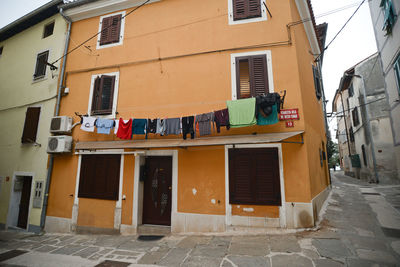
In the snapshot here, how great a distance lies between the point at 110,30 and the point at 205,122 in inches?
252

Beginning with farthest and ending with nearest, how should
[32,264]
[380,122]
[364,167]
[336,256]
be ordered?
[364,167] → [380,122] → [32,264] → [336,256]

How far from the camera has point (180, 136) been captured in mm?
6789

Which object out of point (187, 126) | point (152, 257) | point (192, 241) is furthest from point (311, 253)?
point (187, 126)

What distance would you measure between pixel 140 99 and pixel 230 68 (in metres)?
3.60

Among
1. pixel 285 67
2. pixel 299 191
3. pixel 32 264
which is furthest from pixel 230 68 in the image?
pixel 32 264

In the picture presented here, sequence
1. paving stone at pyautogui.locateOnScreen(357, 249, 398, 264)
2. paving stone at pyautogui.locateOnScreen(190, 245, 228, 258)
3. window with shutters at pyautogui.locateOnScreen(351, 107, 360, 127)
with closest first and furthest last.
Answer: paving stone at pyautogui.locateOnScreen(357, 249, 398, 264), paving stone at pyautogui.locateOnScreen(190, 245, 228, 258), window with shutters at pyautogui.locateOnScreen(351, 107, 360, 127)

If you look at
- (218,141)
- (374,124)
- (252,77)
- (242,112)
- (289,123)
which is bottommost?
(218,141)

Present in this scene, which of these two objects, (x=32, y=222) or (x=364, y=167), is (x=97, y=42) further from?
(x=364, y=167)

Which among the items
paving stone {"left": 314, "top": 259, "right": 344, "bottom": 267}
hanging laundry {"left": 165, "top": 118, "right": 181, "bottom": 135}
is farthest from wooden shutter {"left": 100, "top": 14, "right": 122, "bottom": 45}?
paving stone {"left": 314, "top": 259, "right": 344, "bottom": 267}

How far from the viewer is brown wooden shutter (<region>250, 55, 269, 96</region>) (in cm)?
632

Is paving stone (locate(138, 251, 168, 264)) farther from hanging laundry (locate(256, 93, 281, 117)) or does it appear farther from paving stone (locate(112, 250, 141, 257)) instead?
hanging laundry (locate(256, 93, 281, 117))

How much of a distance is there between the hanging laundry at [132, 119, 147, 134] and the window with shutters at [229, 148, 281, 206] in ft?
10.3

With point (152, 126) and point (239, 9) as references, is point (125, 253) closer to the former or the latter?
point (152, 126)

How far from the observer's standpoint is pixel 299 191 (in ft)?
18.2
